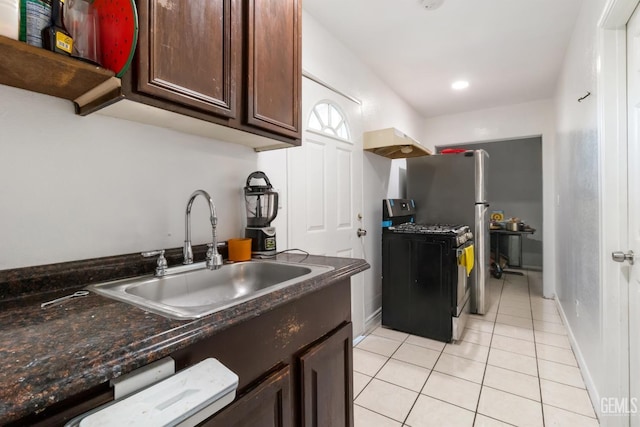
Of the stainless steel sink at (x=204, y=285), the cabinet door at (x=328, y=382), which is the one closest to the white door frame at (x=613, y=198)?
the cabinet door at (x=328, y=382)

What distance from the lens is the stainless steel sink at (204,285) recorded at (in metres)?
0.81

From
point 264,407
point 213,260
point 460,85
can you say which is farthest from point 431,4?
point 264,407

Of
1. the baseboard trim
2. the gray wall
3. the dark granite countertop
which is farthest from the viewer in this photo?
the gray wall

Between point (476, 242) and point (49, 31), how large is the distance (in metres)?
3.37

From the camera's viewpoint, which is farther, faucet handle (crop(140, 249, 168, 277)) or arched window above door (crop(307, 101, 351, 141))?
arched window above door (crop(307, 101, 351, 141))

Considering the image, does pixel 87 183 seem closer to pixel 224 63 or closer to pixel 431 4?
pixel 224 63

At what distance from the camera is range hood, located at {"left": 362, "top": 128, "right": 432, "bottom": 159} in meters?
2.60

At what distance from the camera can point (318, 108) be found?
2.25 m

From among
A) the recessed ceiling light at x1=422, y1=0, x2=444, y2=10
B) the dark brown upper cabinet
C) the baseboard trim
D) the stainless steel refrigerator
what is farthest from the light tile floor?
the recessed ceiling light at x1=422, y1=0, x2=444, y2=10

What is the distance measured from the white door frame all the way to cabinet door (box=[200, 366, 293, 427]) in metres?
1.61

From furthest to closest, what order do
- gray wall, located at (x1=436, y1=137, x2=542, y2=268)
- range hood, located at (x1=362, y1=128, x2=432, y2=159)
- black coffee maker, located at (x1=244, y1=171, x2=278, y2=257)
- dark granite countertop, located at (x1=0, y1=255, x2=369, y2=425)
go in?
gray wall, located at (x1=436, y1=137, x2=542, y2=268)
range hood, located at (x1=362, y1=128, x2=432, y2=159)
black coffee maker, located at (x1=244, y1=171, x2=278, y2=257)
dark granite countertop, located at (x1=0, y1=255, x2=369, y2=425)

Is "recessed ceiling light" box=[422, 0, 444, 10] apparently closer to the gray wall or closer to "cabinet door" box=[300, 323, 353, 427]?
"cabinet door" box=[300, 323, 353, 427]

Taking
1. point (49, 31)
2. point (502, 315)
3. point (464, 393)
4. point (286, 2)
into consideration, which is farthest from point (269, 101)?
point (502, 315)

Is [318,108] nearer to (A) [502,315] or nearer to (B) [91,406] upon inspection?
(B) [91,406]
